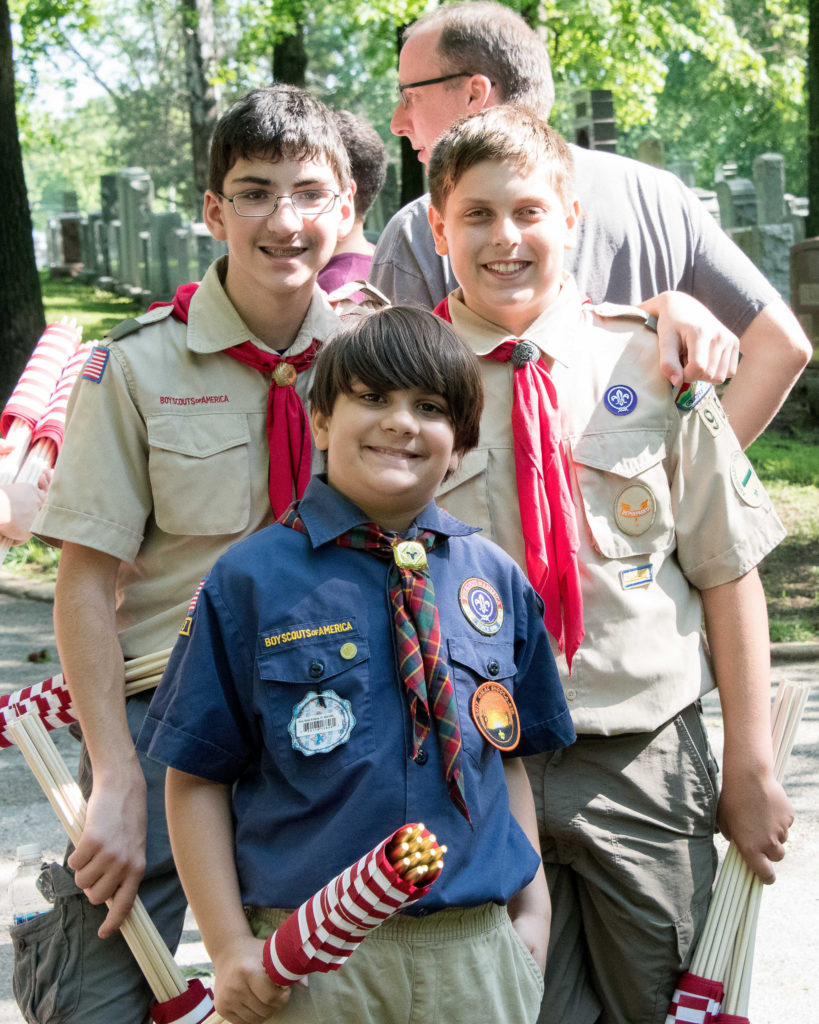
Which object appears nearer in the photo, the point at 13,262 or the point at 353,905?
the point at 353,905

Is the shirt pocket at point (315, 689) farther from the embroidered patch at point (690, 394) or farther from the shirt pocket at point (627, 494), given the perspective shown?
the embroidered patch at point (690, 394)

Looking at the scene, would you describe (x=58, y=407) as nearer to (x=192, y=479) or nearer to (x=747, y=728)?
(x=192, y=479)

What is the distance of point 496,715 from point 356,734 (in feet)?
0.85

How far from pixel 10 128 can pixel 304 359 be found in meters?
9.44

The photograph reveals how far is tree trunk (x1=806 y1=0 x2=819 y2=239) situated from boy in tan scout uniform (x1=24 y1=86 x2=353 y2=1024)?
11.8 metres

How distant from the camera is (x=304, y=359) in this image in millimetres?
2707

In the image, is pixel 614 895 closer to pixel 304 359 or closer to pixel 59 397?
pixel 304 359

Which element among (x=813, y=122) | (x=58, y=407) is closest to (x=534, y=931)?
(x=58, y=407)

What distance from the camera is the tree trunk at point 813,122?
533 inches

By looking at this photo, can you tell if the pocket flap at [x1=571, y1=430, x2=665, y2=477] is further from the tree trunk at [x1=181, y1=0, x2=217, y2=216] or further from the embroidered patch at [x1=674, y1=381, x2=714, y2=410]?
the tree trunk at [x1=181, y1=0, x2=217, y2=216]

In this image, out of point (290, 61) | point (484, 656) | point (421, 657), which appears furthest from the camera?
point (290, 61)

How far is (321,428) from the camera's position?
225 centimetres

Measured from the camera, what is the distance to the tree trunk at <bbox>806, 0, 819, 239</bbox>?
1355cm

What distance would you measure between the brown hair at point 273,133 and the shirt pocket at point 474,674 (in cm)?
114
